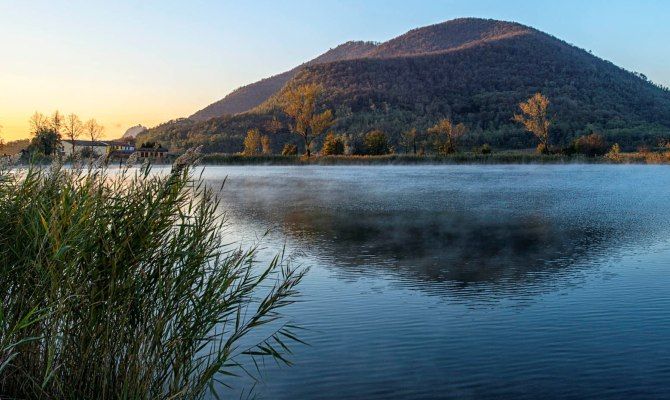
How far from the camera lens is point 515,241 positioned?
66.2 ft

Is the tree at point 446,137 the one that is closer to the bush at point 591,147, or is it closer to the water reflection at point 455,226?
the bush at point 591,147

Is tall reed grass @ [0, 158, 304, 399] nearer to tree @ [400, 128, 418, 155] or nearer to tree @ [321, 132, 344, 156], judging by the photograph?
tree @ [321, 132, 344, 156]

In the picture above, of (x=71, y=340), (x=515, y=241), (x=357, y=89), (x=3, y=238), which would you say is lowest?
(x=515, y=241)

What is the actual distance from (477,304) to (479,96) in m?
130

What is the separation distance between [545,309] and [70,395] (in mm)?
8643

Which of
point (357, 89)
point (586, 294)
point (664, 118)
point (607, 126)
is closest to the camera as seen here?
→ point (586, 294)

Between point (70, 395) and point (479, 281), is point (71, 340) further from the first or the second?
point (479, 281)

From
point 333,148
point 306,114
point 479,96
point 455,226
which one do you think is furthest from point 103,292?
point 479,96

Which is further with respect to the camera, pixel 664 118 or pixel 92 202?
pixel 664 118

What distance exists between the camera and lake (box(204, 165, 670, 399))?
27.4ft

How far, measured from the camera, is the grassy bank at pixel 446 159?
69.3 meters

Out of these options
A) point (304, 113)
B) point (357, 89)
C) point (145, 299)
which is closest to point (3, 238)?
point (145, 299)

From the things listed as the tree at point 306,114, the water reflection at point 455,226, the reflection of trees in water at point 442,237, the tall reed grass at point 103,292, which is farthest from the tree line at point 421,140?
the tall reed grass at point 103,292

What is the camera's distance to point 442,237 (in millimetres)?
21188
